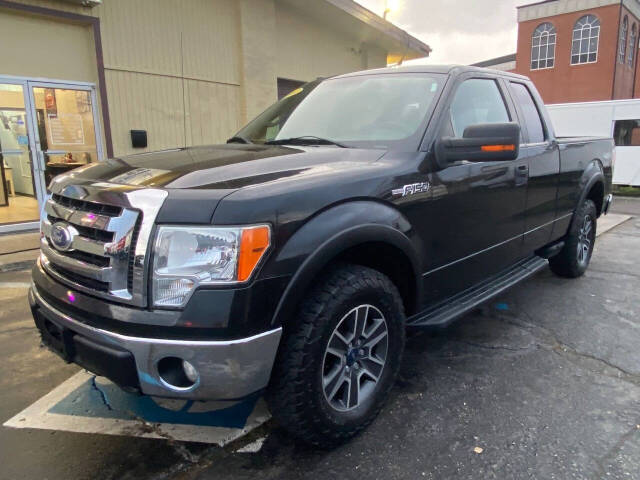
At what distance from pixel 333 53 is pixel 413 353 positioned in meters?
10.7

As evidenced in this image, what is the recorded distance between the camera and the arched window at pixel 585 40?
3094cm

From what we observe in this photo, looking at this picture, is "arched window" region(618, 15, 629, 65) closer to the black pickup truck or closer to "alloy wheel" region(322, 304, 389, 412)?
the black pickup truck

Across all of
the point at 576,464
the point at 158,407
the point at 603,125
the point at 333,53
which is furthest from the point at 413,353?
the point at 603,125

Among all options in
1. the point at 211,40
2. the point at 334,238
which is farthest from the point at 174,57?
the point at 334,238

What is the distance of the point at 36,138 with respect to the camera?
7.43m

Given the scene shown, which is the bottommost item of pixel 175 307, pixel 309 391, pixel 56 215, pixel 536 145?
pixel 309 391

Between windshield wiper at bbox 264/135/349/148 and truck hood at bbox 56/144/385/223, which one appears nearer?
truck hood at bbox 56/144/385/223

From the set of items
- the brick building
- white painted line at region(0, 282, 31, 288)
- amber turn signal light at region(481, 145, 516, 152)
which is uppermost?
the brick building

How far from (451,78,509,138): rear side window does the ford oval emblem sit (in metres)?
2.27

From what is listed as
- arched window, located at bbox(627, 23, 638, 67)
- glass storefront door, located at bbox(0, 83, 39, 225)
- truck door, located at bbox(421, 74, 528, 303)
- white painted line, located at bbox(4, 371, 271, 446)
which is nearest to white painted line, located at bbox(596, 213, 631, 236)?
truck door, located at bbox(421, 74, 528, 303)

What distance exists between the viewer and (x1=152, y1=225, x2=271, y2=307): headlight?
1.83m

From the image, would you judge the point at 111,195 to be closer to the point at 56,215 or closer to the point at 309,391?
the point at 56,215

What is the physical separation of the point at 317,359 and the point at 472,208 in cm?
154

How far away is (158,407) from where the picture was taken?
274 cm
